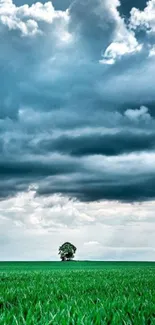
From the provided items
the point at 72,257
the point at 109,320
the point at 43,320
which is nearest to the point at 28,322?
the point at 43,320

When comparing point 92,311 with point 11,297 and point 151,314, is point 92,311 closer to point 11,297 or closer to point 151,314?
point 151,314

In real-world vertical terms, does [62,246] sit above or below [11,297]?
above

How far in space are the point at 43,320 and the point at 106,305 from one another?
5.44 ft

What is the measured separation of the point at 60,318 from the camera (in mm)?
4484

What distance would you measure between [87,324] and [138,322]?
0.74 m

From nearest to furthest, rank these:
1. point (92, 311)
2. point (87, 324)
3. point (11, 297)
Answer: point (87, 324)
point (92, 311)
point (11, 297)

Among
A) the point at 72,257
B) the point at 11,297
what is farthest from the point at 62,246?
the point at 11,297

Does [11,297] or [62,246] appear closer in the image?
[11,297]

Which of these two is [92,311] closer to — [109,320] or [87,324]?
[109,320]

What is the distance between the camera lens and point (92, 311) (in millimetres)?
5055

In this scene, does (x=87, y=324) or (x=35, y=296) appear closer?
(x=87, y=324)

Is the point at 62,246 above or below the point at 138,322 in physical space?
above

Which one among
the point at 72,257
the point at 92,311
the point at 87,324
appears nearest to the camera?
the point at 87,324

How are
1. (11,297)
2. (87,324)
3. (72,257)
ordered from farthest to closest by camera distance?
(72,257) < (11,297) < (87,324)
